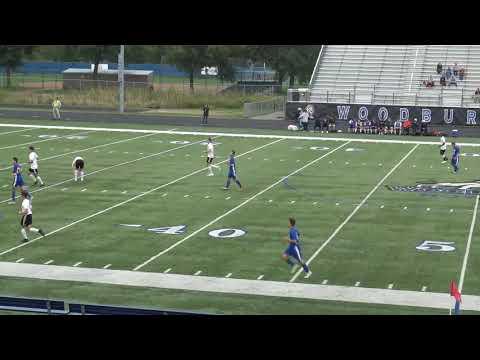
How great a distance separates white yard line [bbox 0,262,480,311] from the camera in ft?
53.3

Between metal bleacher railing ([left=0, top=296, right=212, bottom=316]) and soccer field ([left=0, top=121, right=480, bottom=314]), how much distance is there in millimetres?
3285

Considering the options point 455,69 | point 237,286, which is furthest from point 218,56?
point 237,286

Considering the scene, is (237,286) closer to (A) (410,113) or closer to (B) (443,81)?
(A) (410,113)

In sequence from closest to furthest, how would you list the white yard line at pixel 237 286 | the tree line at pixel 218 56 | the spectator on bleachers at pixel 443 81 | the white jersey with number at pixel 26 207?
the white yard line at pixel 237 286
the white jersey with number at pixel 26 207
the spectator on bleachers at pixel 443 81
the tree line at pixel 218 56

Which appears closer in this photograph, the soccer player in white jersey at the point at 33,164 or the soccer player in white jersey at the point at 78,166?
the soccer player in white jersey at the point at 33,164

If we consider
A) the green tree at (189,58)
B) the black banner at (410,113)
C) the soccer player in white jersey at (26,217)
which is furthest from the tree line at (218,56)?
the soccer player in white jersey at (26,217)

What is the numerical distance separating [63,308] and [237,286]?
5263 mm

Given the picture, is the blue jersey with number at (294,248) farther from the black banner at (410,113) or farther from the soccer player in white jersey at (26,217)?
the black banner at (410,113)

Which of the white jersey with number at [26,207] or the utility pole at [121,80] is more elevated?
the utility pole at [121,80]

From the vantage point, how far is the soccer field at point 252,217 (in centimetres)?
1830

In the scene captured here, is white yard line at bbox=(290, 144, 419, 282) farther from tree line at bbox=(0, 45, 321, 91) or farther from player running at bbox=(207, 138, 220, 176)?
tree line at bbox=(0, 45, 321, 91)

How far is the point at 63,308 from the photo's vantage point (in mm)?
12547

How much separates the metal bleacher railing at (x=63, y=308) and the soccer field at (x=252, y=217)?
3285 mm
